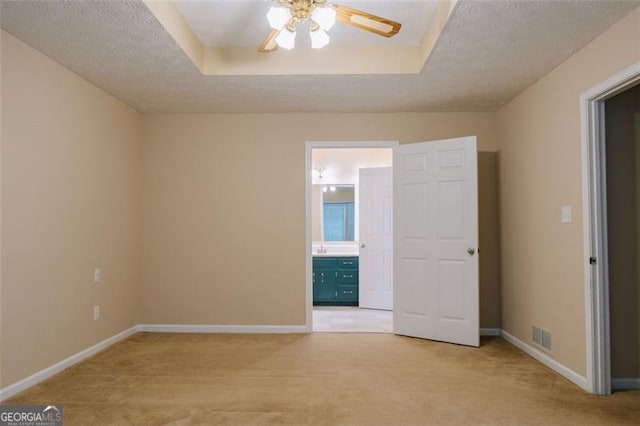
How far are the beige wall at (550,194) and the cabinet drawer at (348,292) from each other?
227 centimetres

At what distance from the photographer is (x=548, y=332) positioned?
3.41 m

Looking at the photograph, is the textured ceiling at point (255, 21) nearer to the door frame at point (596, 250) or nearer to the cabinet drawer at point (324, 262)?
the door frame at point (596, 250)

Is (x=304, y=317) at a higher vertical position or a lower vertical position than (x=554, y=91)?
lower

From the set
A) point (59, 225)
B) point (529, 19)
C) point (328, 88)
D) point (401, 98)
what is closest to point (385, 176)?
point (401, 98)

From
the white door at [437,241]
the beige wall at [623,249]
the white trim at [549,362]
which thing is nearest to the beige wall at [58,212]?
the white door at [437,241]

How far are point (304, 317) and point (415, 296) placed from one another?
121 cm

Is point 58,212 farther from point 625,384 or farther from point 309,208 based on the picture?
point 625,384

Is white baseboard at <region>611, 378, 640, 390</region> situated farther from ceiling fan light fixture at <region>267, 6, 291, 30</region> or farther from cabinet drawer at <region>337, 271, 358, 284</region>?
cabinet drawer at <region>337, 271, 358, 284</region>

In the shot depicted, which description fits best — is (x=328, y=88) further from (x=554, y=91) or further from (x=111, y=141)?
(x=111, y=141)

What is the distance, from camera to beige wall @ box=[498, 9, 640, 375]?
9.43 ft

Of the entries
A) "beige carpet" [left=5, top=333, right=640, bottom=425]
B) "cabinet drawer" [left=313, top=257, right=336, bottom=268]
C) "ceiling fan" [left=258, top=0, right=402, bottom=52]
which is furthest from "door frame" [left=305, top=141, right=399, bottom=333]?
"ceiling fan" [left=258, top=0, right=402, bottom=52]

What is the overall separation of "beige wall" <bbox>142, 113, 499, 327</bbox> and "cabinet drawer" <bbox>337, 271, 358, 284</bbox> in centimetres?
168

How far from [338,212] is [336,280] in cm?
116

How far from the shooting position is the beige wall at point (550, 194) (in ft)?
9.43
